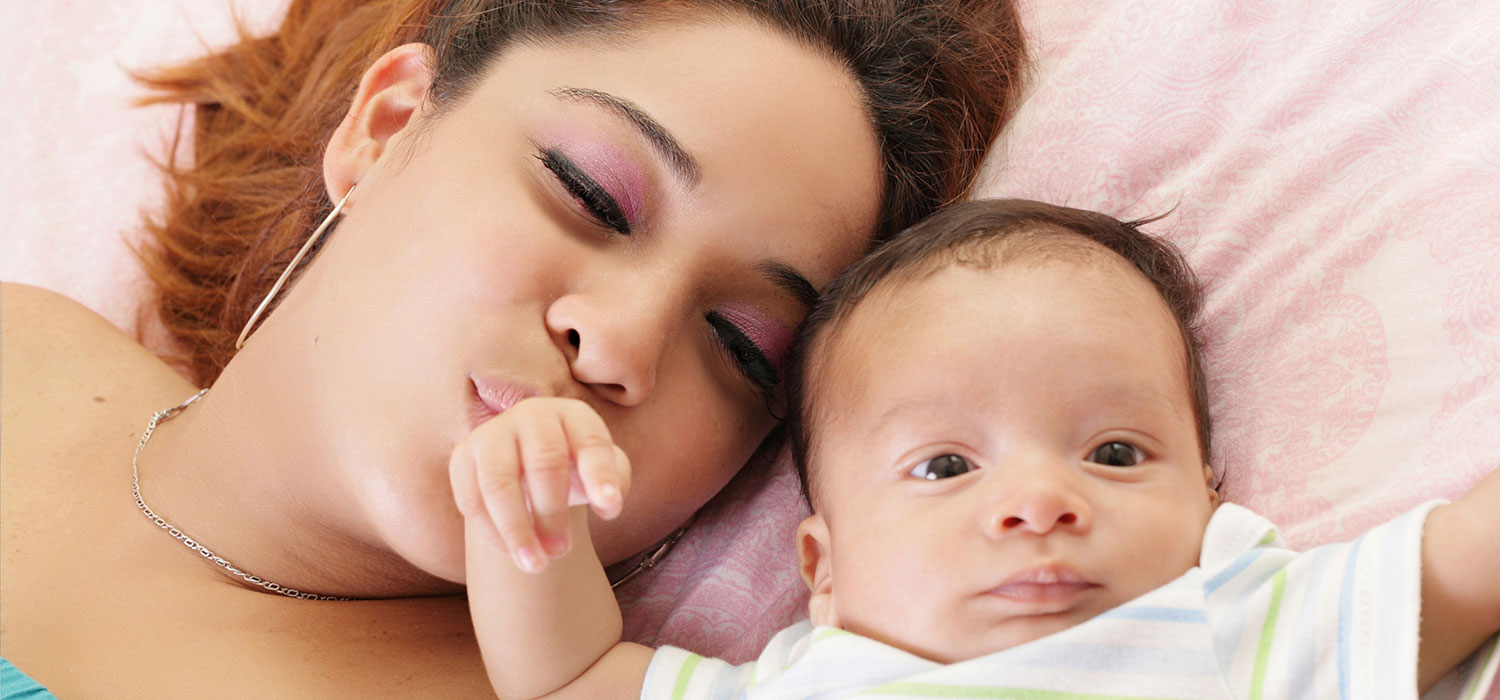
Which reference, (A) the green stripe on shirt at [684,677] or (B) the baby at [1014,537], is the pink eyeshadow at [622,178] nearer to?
(B) the baby at [1014,537]

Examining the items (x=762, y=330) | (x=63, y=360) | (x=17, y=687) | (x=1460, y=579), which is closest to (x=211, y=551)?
(x=17, y=687)

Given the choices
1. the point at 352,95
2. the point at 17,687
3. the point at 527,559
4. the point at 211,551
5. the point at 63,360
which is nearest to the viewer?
the point at 527,559

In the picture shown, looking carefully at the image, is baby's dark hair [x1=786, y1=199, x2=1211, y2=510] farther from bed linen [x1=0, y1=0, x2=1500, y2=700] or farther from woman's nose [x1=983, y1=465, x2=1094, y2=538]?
woman's nose [x1=983, y1=465, x2=1094, y2=538]

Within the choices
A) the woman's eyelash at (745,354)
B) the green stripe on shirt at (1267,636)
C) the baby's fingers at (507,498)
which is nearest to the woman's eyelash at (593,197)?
the woman's eyelash at (745,354)

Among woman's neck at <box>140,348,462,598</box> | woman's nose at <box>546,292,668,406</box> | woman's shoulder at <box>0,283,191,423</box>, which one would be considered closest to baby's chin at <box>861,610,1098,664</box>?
woman's nose at <box>546,292,668,406</box>

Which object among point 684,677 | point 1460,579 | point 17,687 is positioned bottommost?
point 684,677

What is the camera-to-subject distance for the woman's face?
1243 mm

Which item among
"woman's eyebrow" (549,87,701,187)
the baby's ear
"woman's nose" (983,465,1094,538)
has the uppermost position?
"woman's eyebrow" (549,87,701,187)

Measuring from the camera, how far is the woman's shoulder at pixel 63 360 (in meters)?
1.82

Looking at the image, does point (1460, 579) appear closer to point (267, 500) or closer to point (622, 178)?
point (622, 178)

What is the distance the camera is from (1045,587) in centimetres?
108

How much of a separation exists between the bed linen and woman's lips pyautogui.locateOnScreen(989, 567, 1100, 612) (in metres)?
0.37

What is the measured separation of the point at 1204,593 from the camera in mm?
1109

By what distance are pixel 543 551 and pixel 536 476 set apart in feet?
0.23
